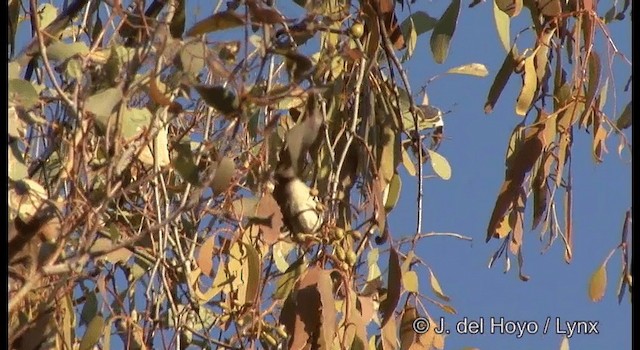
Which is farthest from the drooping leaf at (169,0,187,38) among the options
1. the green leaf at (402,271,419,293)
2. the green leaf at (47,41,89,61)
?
the green leaf at (402,271,419,293)

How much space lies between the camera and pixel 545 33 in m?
1.57

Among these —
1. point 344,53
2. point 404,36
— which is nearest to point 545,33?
point 404,36

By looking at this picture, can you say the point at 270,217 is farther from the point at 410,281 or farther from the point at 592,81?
the point at 592,81

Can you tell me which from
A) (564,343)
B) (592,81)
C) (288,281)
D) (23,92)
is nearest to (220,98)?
(23,92)

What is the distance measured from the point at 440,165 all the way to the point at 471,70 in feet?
0.40

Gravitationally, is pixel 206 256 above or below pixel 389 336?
above

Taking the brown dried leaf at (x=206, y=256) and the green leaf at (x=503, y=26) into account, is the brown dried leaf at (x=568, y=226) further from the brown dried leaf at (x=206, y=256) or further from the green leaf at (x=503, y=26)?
the brown dried leaf at (x=206, y=256)

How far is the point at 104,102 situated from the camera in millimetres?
1114

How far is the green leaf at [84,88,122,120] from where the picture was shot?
1.11m

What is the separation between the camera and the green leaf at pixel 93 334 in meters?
1.33

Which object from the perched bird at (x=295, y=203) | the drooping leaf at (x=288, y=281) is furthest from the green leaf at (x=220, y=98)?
the drooping leaf at (x=288, y=281)
